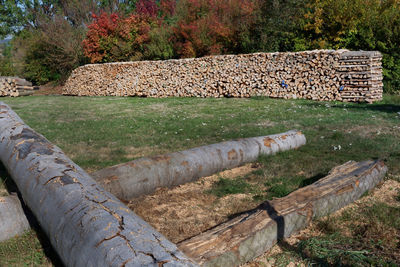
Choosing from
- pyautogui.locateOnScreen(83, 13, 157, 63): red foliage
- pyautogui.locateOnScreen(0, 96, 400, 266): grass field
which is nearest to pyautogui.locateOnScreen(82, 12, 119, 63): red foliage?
pyautogui.locateOnScreen(83, 13, 157, 63): red foliage

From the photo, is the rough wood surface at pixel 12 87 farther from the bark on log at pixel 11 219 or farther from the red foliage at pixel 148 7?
the bark on log at pixel 11 219

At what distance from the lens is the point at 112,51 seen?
21.0 m

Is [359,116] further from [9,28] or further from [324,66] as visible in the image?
[9,28]

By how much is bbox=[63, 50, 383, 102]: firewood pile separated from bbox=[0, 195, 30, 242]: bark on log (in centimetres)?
1031

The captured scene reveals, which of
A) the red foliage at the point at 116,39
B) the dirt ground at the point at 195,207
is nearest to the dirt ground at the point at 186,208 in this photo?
the dirt ground at the point at 195,207

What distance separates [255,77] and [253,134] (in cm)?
717

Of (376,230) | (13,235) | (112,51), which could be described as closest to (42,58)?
(112,51)

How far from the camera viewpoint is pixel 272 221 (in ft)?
8.72

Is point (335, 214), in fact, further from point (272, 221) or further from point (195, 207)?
point (195, 207)

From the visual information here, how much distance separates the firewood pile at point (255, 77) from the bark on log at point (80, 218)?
10.0 metres

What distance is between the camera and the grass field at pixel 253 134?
4066 mm

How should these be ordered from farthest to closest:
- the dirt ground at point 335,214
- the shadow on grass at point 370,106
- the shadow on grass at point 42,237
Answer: the shadow on grass at point 370,106, the shadow on grass at point 42,237, the dirt ground at point 335,214

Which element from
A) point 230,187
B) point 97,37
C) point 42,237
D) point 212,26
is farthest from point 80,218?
point 97,37

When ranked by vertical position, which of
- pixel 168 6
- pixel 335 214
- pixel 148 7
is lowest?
pixel 335 214
